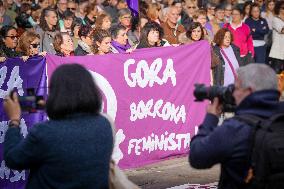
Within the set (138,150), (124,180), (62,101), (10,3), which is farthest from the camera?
(10,3)

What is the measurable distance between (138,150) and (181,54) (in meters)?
1.52

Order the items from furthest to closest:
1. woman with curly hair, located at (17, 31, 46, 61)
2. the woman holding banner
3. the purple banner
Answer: the woman holding banner → woman with curly hair, located at (17, 31, 46, 61) → the purple banner

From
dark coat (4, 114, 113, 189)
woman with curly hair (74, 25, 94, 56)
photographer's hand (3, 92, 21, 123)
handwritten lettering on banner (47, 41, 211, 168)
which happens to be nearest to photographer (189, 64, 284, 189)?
dark coat (4, 114, 113, 189)

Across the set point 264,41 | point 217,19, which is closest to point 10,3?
point 217,19

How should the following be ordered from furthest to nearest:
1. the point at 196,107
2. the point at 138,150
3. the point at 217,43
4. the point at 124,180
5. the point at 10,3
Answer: the point at 10,3 < the point at 217,43 < the point at 196,107 < the point at 138,150 < the point at 124,180

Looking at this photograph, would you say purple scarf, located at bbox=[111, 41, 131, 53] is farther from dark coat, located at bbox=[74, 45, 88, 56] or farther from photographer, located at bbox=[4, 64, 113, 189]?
photographer, located at bbox=[4, 64, 113, 189]

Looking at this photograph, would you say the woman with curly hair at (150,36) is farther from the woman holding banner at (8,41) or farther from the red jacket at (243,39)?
the red jacket at (243,39)

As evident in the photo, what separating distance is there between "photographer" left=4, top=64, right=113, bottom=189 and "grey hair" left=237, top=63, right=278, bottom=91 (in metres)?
0.88

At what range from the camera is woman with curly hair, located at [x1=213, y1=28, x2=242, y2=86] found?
1119cm

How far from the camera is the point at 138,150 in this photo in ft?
31.1

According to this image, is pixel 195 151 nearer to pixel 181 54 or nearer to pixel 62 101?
pixel 62 101

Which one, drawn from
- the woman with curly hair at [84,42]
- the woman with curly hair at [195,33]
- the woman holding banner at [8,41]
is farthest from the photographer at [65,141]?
the woman with curly hair at [195,33]

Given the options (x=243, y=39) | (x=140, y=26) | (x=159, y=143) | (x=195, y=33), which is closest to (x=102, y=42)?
(x=159, y=143)

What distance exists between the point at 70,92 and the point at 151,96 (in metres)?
5.49
